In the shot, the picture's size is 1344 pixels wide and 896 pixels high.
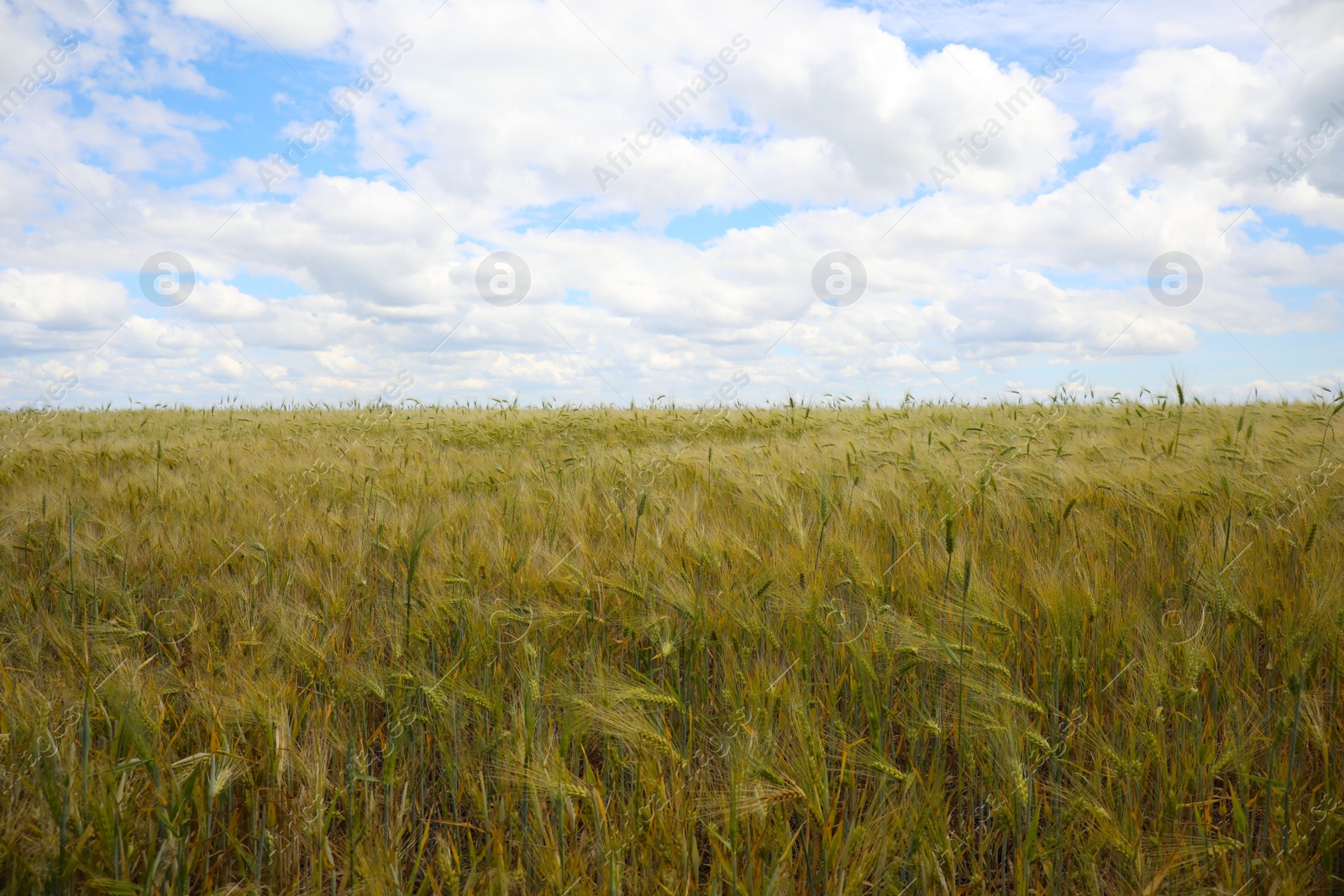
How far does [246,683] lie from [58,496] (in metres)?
3.27

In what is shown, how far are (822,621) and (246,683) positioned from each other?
1.55m

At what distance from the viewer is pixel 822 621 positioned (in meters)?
1.82

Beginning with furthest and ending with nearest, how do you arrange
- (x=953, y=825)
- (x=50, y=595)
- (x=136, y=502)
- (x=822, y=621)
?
(x=136, y=502) < (x=50, y=595) < (x=822, y=621) < (x=953, y=825)

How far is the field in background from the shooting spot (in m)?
1.28

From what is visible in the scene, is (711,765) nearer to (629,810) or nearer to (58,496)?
(629,810)

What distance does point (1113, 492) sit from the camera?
310 cm

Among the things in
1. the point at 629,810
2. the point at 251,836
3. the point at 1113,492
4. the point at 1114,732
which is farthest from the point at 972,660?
the point at 1113,492

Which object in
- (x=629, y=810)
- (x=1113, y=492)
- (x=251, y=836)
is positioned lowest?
(x=251, y=836)

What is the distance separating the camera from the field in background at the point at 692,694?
128 centimetres

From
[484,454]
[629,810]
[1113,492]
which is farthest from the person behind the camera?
[484,454]

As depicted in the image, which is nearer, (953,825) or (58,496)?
(953,825)

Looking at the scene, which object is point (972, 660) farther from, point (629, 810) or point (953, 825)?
point (629, 810)

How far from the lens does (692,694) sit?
179 centimetres

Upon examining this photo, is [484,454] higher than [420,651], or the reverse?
[484,454]
